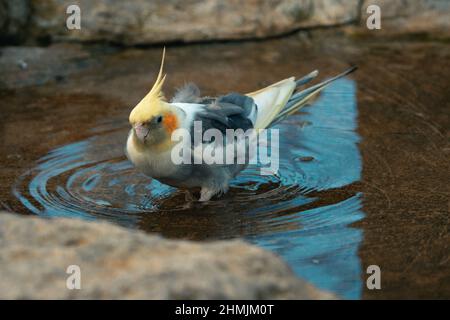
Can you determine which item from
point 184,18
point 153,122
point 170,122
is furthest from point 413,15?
point 153,122

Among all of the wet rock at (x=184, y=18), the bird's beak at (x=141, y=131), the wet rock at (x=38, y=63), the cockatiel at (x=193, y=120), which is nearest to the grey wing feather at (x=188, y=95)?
the cockatiel at (x=193, y=120)

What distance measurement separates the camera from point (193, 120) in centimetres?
505

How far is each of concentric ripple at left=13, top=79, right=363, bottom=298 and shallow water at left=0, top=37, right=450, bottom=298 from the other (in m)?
0.01

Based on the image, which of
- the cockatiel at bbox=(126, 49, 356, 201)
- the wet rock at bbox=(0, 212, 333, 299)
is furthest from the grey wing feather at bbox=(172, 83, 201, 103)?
the wet rock at bbox=(0, 212, 333, 299)

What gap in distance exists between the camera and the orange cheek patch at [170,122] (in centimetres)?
482

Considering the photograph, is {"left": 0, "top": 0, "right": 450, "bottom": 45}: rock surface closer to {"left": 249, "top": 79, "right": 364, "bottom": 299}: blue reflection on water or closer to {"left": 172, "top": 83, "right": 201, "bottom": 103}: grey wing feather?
{"left": 249, "top": 79, "right": 364, "bottom": 299}: blue reflection on water

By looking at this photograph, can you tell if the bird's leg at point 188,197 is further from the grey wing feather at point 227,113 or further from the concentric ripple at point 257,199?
the grey wing feather at point 227,113

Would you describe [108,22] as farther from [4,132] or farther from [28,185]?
[28,185]

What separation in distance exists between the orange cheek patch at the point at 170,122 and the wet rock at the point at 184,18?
3.33 meters

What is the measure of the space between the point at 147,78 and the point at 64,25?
47.5 inches

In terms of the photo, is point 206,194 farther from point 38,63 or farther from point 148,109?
point 38,63

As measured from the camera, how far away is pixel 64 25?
802cm

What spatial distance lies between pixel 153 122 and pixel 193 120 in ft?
1.25

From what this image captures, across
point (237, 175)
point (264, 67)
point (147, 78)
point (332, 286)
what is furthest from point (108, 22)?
point (332, 286)
